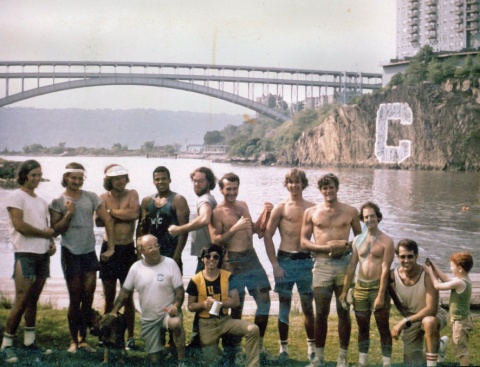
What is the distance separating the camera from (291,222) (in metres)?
3.11

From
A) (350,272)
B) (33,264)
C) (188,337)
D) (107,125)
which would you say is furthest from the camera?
(107,125)

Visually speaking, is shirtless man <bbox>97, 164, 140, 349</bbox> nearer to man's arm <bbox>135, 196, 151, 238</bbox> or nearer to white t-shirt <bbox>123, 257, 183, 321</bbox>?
man's arm <bbox>135, 196, 151, 238</bbox>

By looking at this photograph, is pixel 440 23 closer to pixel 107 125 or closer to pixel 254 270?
pixel 107 125

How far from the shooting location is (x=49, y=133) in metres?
5.20

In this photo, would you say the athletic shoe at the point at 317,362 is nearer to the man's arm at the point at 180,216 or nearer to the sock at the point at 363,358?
the sock at the point at 363,358

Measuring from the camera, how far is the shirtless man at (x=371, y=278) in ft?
9.29

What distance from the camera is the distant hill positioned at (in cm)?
493

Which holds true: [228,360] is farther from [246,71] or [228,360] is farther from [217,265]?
[246,71]

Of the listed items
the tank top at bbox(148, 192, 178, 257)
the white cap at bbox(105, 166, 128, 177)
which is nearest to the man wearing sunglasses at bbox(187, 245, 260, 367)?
the tank top at bbox(148, 192, 178, 257)

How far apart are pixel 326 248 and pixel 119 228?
3.53ft

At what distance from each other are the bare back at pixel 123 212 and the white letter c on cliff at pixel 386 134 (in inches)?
107

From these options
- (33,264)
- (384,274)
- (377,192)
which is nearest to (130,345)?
(33,264)

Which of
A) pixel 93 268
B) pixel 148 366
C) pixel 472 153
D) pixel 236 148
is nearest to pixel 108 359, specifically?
pixel 148 366

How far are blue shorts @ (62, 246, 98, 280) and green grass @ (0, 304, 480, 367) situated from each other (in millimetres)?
417
